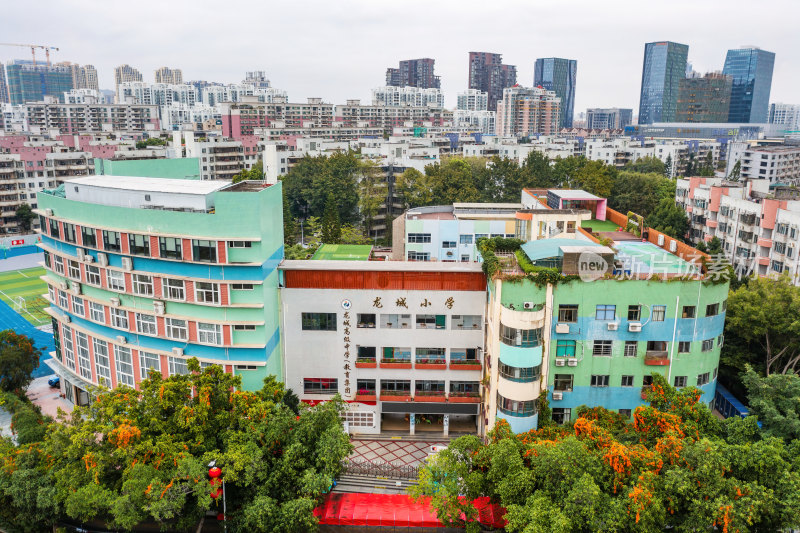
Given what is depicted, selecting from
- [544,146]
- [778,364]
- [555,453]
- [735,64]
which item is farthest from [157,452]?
[735,64]

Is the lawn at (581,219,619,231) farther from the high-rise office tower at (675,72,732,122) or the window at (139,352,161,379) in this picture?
the high-rise office tower at (675,72,732,122)

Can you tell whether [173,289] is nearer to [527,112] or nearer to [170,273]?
[170,273]

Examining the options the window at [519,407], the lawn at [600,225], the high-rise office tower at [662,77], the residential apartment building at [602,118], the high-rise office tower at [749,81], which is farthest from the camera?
the residential apartment building at [602,118]

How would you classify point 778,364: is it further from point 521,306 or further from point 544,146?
point 544,146

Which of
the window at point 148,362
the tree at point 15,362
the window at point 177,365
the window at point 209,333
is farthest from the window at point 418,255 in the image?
the tree at point 15,362

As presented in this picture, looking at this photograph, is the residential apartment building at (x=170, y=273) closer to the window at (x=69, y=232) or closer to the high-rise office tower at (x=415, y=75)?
the window at (x=69, y=232)

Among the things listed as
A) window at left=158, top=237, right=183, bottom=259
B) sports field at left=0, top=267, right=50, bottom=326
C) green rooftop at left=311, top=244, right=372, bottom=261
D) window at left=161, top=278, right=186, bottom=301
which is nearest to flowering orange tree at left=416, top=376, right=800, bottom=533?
window at left=161, top=278, right=186, bottom=301
